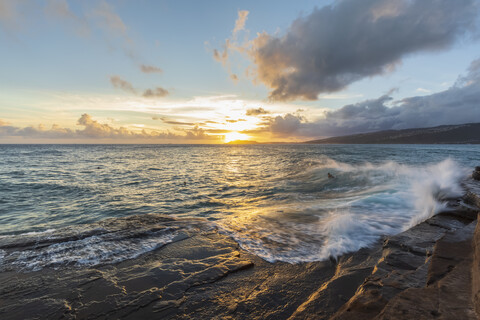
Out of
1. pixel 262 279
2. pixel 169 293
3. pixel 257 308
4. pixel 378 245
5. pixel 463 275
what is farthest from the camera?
pixel 378 245

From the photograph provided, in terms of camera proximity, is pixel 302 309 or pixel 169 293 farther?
pixel 169 293

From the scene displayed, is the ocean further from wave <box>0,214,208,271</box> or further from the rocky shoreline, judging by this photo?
the rocky shoreline

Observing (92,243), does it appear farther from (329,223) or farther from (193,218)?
(329,223)

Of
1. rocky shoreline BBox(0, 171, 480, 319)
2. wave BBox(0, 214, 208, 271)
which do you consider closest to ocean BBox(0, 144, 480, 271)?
wave BBox(0, 214, 208, 271)

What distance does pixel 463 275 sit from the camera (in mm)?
2857

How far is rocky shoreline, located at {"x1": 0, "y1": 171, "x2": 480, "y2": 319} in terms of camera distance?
2674 mm

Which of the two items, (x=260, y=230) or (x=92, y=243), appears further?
(x=260, y=230)

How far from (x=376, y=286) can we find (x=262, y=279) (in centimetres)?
206

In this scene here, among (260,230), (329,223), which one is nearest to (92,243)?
(260,230)

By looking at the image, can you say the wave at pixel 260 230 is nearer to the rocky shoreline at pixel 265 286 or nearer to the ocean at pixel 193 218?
the ocean at pixel 193 218

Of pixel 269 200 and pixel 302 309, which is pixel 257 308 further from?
pixel 269 200

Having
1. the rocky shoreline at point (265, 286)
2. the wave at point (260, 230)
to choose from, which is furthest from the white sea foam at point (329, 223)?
the rocky shoreline at point (265, 286)

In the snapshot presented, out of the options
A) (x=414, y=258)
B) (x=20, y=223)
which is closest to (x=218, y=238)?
(x=414, y=258)

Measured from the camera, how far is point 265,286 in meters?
4.23
